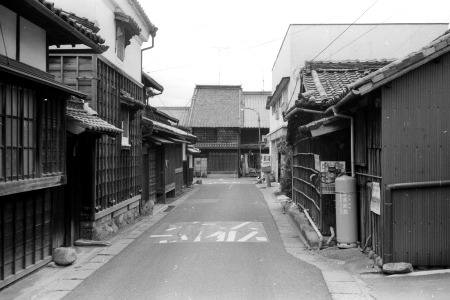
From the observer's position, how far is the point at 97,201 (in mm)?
13203

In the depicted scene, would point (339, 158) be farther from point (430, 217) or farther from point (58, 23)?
point (58, 23)

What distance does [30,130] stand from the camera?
8477 millimetres

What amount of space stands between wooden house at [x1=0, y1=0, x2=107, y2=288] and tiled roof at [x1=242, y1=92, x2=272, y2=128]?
44.6m

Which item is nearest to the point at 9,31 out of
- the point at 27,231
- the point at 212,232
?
the point at 27,231

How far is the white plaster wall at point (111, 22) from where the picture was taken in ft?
42.6

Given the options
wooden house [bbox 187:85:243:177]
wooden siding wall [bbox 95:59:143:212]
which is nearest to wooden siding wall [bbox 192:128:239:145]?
wooden house [bbox 187:85:243:177]

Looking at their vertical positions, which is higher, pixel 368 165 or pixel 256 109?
pixel 256 109

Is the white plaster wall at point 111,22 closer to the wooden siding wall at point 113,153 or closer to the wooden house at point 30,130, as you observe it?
the wooden siding wall at point 113,153

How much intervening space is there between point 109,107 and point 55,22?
595cm

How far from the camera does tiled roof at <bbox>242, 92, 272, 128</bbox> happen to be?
181ft

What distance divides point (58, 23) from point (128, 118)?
8.47 metres

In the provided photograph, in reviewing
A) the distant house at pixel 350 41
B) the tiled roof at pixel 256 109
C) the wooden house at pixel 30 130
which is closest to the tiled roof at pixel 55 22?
the wooden house at pixel 30 130

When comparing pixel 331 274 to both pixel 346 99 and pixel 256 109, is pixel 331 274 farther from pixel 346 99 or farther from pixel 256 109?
pixel 256 109

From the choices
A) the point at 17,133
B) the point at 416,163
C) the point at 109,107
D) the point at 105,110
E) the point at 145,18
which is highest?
the point at 145,18
